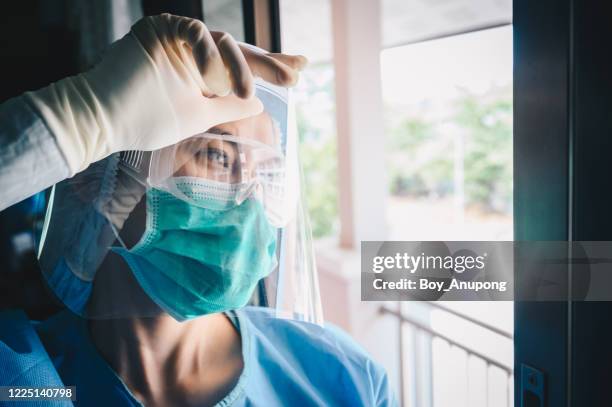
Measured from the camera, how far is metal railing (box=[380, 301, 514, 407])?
109 centimetres

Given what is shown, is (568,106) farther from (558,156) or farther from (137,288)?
(137,288)

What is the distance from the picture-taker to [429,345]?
154 centimetres

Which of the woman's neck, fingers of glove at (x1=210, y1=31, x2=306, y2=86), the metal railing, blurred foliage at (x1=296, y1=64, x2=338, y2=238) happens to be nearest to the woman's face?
fingers of glove at (x1=210, y1=31, x2=306, y2=86)

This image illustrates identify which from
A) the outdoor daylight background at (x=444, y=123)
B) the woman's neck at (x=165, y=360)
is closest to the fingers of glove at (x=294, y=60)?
the outdoor daylight background at (x=444, y=123)

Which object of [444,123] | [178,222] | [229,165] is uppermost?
[444,123]

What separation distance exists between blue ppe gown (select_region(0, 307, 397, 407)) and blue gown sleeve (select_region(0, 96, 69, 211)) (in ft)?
1.28

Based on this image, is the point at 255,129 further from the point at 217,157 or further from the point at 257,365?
the point at 257,365

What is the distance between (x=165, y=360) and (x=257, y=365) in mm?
206

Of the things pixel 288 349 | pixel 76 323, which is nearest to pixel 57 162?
pixel 76 323

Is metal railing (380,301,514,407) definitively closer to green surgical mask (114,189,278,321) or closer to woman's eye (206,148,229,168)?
green surgical mask (114,189,278,321)

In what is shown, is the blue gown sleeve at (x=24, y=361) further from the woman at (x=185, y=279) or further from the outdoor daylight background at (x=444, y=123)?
the outdoor daylight background at (x=444, y=123)

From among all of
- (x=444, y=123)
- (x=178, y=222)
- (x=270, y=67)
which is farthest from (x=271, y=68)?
(x=444, y=123)

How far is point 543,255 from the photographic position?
61 cm

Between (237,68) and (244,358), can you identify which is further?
(244,358)
